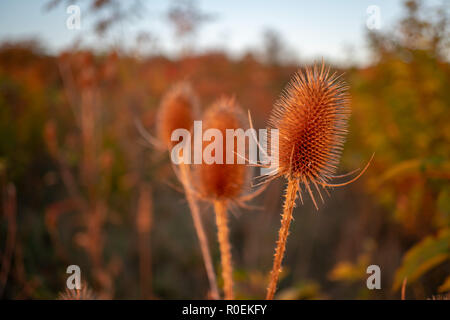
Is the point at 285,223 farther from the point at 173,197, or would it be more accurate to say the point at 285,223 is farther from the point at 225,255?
the point at 173,197

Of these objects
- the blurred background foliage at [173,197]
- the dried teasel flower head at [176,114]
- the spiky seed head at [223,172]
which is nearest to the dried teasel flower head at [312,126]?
the spiky seed head at [223,172]

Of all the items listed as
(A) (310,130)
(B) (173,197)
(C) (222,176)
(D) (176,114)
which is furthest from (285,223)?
(B) (173,197)

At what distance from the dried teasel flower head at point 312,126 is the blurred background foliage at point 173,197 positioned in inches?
53.4

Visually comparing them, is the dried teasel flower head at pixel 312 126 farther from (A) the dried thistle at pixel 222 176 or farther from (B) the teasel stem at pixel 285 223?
(A) the dried thistle at pixel 222 176

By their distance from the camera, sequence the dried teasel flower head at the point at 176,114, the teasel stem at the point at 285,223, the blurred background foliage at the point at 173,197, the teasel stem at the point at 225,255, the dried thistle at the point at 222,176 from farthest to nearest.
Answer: the blurred background foliage at the point at 173,197, the dried teasel flower head at the point at 176,114, the dried thistle at the point at 222,176, the teasel stem at the point at 225,255, the teasel stem at the point at 285,223

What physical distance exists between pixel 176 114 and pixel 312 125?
1273 millimetres

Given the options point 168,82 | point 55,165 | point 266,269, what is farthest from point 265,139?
point 55,165

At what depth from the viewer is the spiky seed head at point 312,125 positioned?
1.37 m

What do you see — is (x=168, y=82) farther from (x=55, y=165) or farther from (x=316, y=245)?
(x=316, y=245)

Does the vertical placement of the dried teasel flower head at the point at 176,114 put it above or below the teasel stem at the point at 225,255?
above

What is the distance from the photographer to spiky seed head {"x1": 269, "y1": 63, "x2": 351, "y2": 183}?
1.37m

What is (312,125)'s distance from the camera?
54.1 inches

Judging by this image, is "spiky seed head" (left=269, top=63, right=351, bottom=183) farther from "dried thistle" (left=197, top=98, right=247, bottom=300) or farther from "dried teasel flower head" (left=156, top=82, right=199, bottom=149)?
"dried teasel flower head" (left=156, top=82, right=199, bottom=149)

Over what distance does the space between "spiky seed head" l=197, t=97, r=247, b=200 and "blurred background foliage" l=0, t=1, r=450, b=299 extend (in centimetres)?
125
